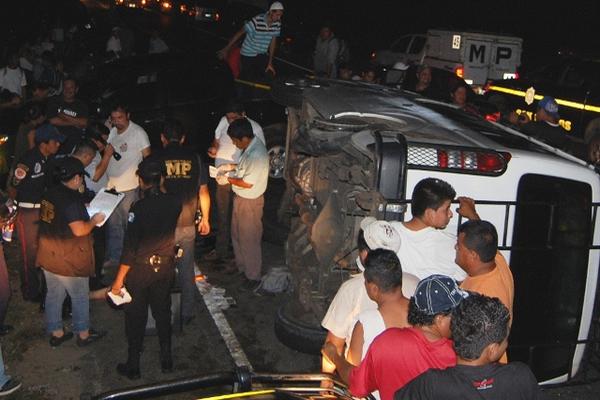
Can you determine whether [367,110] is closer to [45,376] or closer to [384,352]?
[384,352]

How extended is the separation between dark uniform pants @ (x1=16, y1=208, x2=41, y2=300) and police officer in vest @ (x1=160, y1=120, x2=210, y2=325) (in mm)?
1267

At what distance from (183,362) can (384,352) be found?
310cm

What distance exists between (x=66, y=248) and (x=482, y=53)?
15.9 meters

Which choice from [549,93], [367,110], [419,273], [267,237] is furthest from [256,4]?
[419,273]

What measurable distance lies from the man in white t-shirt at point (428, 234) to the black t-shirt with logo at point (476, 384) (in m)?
1.37

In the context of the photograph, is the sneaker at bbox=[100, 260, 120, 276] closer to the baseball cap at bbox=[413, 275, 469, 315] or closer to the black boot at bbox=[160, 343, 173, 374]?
the black boot at bbox=[160, 343, 173, 374]

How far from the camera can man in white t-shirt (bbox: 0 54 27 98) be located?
12.9 metres

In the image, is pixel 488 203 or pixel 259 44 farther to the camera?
pixel 259 44

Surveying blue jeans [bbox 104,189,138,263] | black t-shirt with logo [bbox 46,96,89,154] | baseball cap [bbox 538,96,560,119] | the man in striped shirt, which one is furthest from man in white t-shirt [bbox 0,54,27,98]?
baseball cap [bbox 538,96,560,119]

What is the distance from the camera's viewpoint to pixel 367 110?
224 inches

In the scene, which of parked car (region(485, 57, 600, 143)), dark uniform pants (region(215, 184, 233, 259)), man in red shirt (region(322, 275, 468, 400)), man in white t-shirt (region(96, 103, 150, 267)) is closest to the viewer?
man in red shirt (region(322, 275, 468, 400))

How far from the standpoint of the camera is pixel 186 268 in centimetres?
652

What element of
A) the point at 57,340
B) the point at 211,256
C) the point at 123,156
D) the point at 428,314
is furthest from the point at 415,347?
the point at 211,256

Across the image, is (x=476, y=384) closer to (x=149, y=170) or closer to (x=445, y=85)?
(x=149, y=170)
